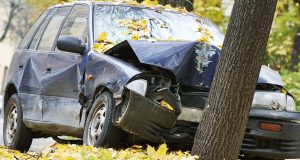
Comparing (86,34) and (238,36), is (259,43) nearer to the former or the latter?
(238,36)

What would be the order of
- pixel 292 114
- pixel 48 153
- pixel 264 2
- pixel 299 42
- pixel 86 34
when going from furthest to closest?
pixel 299 42 → pixel 86 34 → pixel 292 114 → pixel 48 153 → pixel 264 2

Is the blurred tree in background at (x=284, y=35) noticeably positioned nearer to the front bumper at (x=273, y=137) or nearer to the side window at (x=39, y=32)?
the side window at (x=39, y=32)

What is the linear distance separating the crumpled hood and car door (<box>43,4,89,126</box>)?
3.31 ft

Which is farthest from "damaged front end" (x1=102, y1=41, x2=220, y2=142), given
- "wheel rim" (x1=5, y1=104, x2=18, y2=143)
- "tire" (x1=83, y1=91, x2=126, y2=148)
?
"wheel rim" (x1=5, y1=104, x2=18, y2=143)

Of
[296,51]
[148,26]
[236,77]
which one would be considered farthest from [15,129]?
[296,51]

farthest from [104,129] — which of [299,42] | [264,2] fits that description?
[299,42]

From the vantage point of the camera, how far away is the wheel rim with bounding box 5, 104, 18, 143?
970cm

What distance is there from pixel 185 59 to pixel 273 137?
112 centimetres

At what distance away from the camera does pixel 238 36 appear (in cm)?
608

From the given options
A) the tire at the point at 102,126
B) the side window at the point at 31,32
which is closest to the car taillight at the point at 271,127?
the tire at the point at 102,126

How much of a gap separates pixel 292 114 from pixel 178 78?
1.16 m

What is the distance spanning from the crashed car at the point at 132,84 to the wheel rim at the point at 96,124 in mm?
10

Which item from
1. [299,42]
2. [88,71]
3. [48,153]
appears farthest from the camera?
[299,42]

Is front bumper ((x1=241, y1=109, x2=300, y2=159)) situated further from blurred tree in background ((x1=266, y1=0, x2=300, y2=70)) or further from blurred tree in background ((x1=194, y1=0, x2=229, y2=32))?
blurred tree in background ((x1=266, y1=0, x2=300, y2=70))
